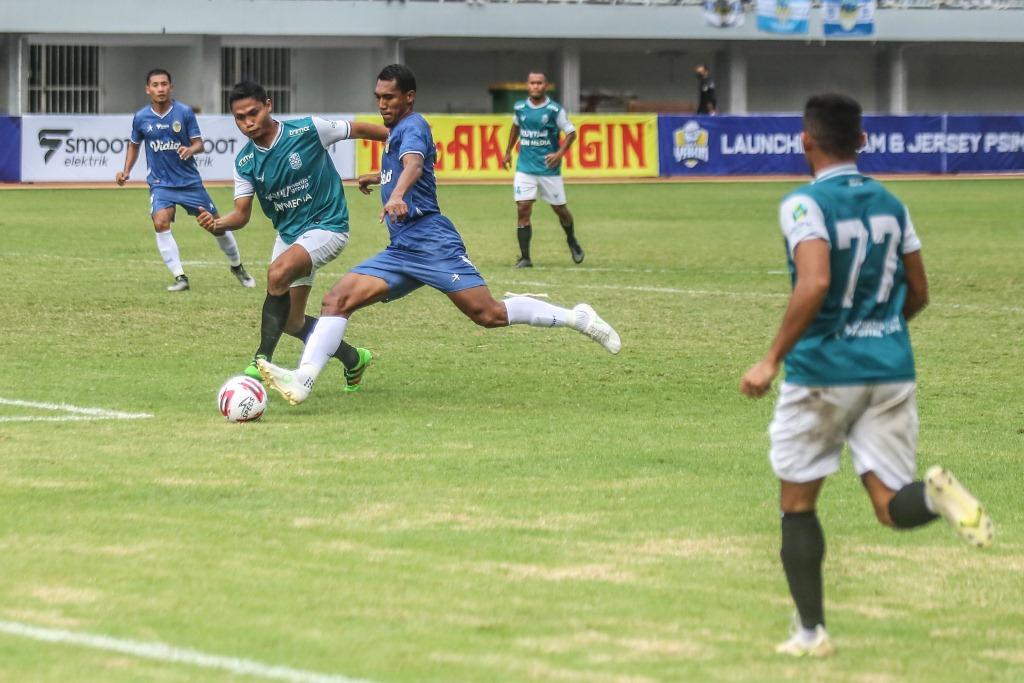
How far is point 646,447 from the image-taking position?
9.29 metres

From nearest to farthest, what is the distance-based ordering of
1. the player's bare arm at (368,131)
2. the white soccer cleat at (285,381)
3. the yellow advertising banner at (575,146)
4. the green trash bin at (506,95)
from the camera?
the white soccer cleat at (285,381)
the player's bare arm at (368,131)
the yellow advertising banner at (575,146)
the green trash bin at (506,95)

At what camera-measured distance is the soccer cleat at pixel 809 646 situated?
5445mm

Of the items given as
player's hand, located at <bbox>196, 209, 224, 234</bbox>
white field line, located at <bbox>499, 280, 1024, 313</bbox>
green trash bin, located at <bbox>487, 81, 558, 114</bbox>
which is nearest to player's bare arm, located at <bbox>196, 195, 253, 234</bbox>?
player's hand, located at <bbox>196, 209, 224, 234</bbox>

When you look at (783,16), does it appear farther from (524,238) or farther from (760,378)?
(760,378)

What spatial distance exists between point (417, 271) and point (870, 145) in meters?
33.3

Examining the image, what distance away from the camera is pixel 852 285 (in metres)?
5.56

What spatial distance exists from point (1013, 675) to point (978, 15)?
56.5 metres

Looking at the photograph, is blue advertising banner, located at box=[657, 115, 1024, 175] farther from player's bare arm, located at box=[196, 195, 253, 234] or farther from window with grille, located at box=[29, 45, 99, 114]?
player's bare arm, located at box=[196, 195, 253, 234]

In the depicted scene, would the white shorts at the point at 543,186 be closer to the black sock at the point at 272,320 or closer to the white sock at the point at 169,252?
the white sock at the point at 169,252

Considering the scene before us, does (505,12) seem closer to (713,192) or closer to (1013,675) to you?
(713,192)

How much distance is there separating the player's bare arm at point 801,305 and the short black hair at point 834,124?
1.29 ft

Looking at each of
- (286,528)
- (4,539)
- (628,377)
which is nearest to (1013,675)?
(286,528)

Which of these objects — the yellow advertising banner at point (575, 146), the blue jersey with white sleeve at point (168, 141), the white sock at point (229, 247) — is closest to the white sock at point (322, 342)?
the white sock at point (229, 247)

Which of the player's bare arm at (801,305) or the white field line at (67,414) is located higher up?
the player's bare arm at (801,305)
